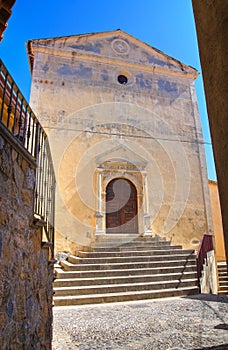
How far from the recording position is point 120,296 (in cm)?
568

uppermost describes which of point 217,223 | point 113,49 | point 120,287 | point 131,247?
point 113,49

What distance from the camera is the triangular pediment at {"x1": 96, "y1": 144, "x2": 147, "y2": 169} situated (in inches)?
400

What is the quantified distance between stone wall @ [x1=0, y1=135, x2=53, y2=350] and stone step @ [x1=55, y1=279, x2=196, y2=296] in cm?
303

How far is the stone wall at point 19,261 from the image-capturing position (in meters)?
1.84

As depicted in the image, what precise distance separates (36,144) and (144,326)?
2.98 meters

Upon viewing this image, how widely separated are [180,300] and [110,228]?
14.2 ft

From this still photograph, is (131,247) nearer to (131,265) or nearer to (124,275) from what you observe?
(131,265)

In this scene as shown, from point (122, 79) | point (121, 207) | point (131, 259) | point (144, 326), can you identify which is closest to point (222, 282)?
point (131, 259)

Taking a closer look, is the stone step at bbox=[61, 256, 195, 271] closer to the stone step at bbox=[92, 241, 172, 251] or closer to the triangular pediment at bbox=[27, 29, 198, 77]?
the stone step at bbox=[92, 241, 172, 251]

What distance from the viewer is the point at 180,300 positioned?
18.3 feet

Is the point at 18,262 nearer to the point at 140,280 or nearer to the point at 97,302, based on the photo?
the point at 97,302

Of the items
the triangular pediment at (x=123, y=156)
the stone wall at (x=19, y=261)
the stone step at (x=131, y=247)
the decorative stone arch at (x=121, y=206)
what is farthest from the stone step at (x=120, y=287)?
the triangular pediment at (x=123, y=156)

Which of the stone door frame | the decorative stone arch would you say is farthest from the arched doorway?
the stone door frame

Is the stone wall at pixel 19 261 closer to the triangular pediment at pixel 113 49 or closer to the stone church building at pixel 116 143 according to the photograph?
the stone church building at pixel 116 143
